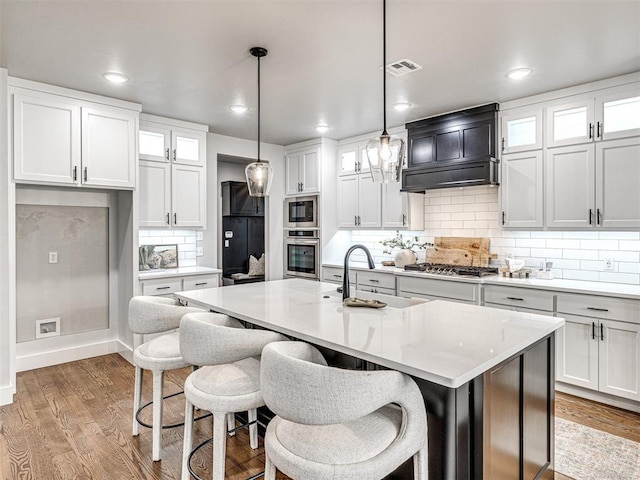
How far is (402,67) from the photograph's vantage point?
2965 millimetres

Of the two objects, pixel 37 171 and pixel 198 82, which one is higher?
pixel 198 82

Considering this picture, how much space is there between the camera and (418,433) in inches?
55.1

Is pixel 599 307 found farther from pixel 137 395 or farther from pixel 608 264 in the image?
pixel 137 395

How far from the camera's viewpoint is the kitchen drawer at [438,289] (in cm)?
372

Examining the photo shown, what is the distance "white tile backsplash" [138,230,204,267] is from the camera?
449cm

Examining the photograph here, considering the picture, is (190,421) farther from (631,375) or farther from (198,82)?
(631,375)

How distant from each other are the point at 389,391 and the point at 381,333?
1.36ft

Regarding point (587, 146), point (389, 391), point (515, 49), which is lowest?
point (389, 391)

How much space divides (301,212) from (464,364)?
4283 millimetres

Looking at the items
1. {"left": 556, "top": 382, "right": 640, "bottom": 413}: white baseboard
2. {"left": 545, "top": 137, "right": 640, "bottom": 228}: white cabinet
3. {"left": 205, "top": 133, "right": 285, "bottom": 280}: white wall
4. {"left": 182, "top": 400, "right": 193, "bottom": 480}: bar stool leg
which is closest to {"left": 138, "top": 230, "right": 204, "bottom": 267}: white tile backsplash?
{"left": 205, "top": 133, "right": 285, "bottom": 280}: white wall

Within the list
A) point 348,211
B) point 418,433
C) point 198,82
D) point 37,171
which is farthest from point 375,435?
point 348,211

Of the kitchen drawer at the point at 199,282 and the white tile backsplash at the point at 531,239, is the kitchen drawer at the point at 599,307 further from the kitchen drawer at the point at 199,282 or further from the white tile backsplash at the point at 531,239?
the kitchen drawer at the point at 199,282

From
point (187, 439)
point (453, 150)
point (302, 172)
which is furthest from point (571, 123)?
point (187, 439)

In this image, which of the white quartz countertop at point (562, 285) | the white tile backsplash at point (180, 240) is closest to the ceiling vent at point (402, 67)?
the white quartz countertop at point (562, 285)
